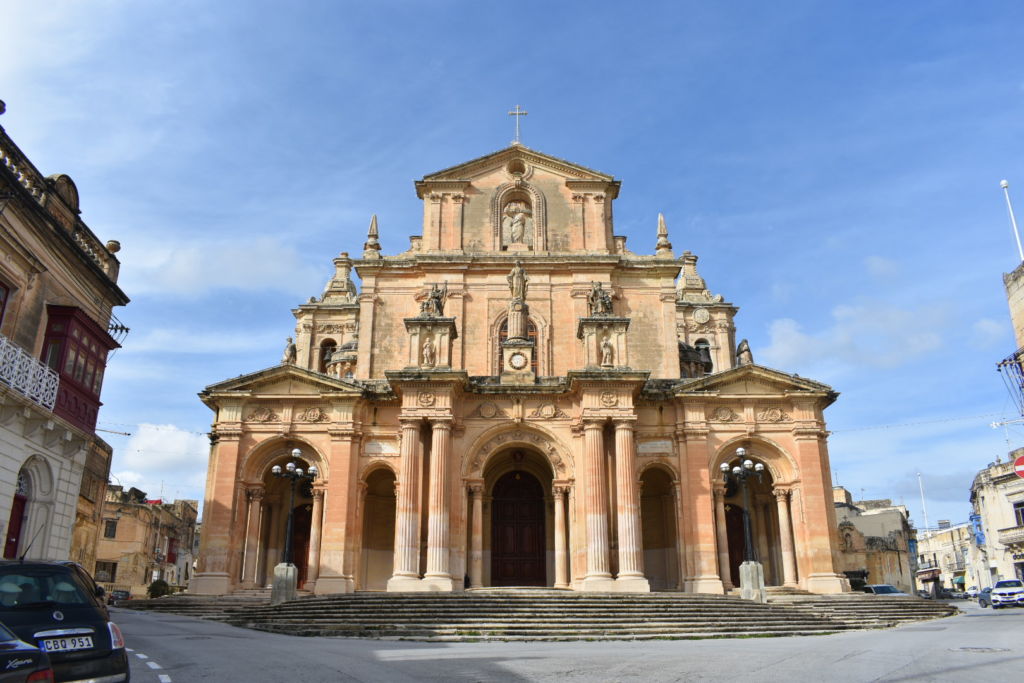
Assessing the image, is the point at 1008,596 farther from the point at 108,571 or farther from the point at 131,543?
the point at 108,571

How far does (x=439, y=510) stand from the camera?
26734mm

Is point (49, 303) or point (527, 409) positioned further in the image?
point (527, 409)

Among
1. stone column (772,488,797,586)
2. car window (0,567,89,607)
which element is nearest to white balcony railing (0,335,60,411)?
car window (0,567,89,607)

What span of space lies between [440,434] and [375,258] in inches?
405

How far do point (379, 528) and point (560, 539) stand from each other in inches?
304

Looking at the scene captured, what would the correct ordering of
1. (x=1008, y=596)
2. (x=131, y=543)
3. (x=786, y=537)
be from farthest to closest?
1. (x=131, y=543)
2. (x=1008, y=596)
3. (x=786, y=537)

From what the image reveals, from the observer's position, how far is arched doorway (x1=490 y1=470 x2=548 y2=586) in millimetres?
30406

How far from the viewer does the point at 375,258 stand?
34469mm

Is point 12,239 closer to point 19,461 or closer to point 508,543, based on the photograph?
point 19,461

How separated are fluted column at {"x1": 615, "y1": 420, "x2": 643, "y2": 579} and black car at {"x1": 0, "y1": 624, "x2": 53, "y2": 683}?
2198 centimetres

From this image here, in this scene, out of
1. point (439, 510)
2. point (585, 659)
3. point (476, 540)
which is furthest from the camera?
point (476, 540)

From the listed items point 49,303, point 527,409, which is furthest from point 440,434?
point 49,303

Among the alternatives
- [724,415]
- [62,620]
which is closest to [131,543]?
[724,415]

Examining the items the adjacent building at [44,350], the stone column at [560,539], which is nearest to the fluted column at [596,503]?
the stone column at [560,539]
